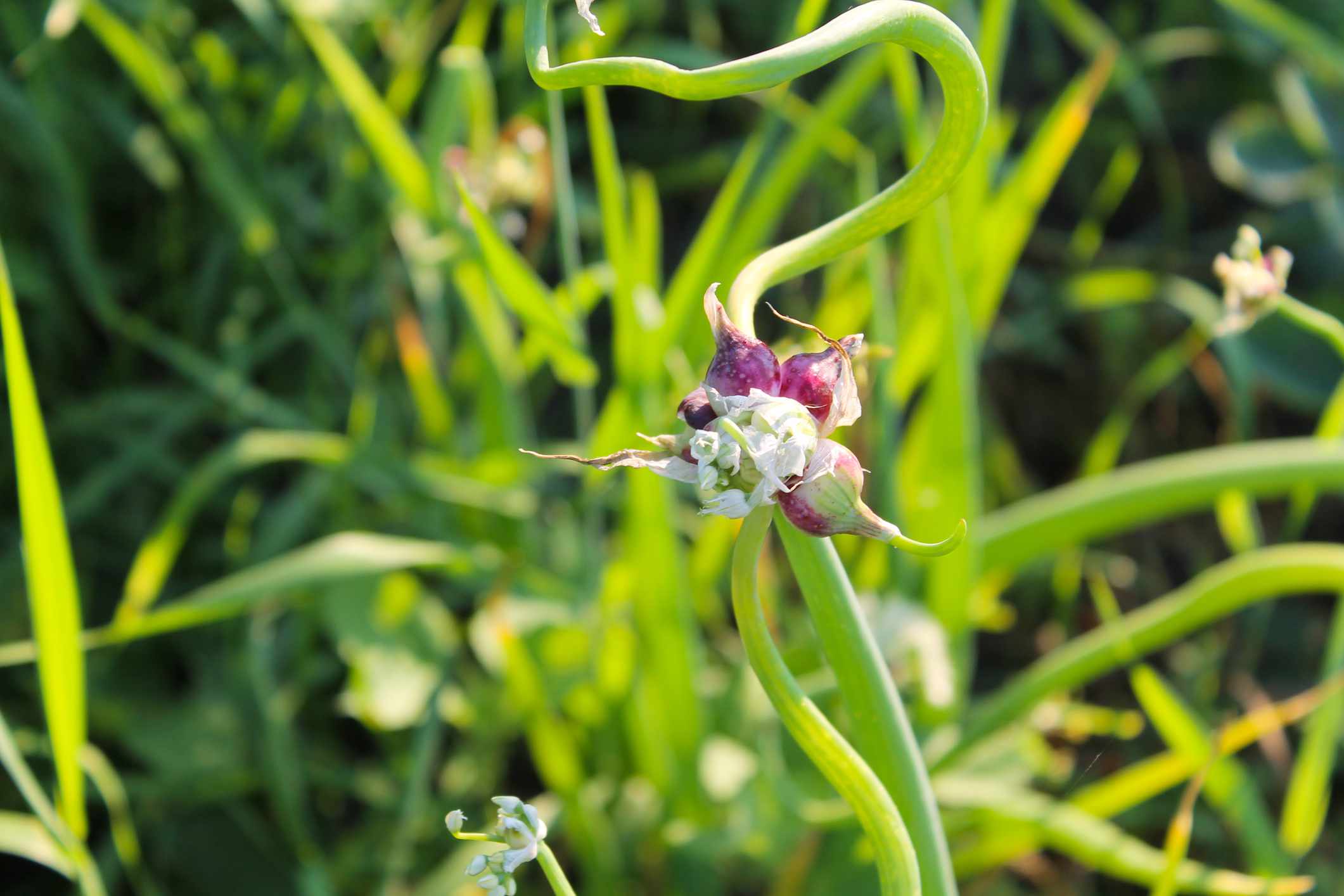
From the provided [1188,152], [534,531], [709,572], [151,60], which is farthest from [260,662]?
[1188,152]

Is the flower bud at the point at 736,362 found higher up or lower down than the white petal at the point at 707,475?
higher up

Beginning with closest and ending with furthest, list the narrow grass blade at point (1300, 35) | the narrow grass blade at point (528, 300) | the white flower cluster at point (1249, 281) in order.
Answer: the white flower cluster at point (1249, 281) → the narrow grass blade at point (528, 300) → the narrow grass blade at point (1300, 35)

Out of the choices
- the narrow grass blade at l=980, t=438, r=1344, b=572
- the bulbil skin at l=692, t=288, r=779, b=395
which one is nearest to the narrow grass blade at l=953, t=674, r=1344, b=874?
the narrow grass blade at l=980, t=438, r=1344, b=572

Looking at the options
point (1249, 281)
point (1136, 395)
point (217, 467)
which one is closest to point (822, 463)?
point (1249, 281)

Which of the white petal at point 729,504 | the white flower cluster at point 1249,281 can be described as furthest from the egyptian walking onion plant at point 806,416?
the white flower cluster at point 1249,281

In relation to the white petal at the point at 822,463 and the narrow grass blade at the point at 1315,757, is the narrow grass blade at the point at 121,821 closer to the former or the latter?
the white petal at the point at 822,463

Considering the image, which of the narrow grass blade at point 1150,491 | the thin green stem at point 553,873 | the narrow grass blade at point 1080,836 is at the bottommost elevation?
the thin green stem at point 553,873

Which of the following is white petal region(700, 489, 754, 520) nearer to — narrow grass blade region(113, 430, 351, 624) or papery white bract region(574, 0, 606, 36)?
papery white bract region(574, 0, 606, 36)
